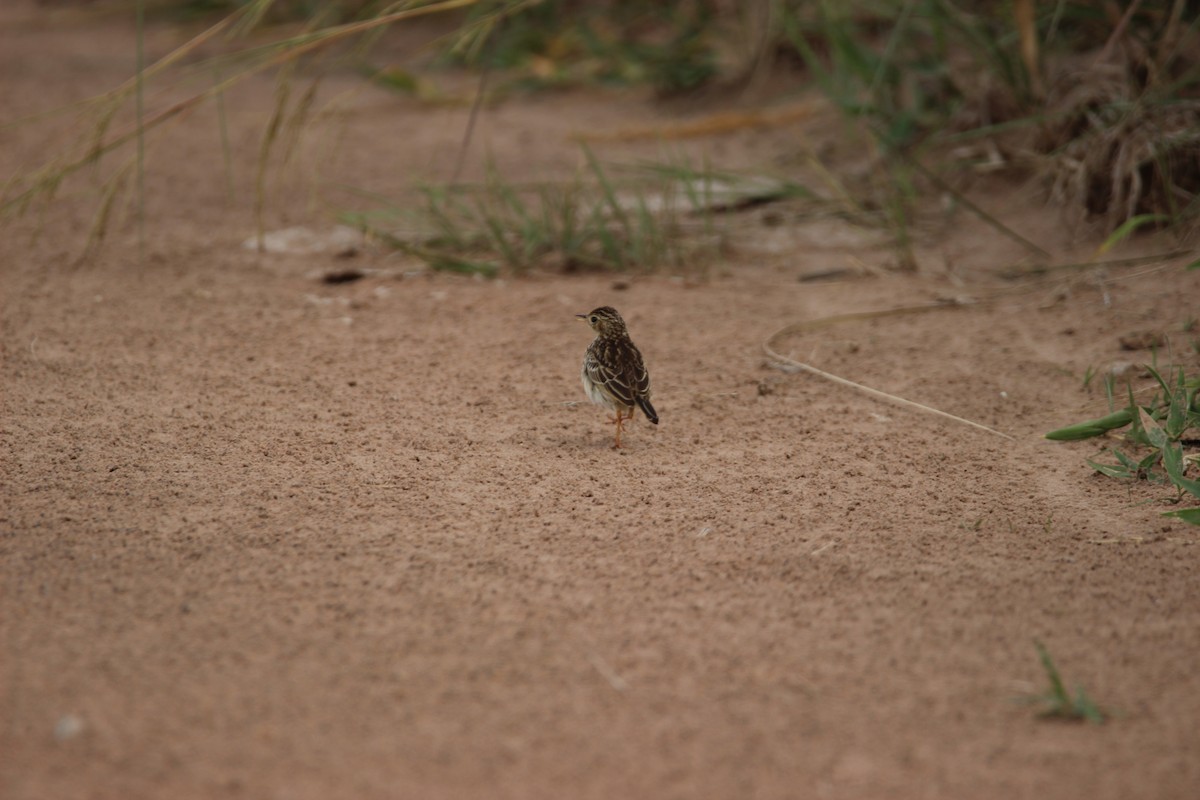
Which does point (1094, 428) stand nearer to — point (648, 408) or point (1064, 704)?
point (648, 408)

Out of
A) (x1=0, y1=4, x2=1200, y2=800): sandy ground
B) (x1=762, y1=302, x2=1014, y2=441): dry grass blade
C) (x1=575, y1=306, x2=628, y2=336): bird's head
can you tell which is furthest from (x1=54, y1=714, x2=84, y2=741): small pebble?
(x1=762, y1=302, x2=1014, y2=441): dry grass blade

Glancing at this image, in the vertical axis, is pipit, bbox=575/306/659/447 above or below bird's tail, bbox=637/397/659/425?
above

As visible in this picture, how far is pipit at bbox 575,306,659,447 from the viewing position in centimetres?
402

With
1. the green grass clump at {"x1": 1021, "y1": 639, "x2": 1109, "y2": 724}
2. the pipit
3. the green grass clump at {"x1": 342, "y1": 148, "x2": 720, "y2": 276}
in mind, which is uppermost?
the green grass clump at {"x1": 342, "y1": 148, "x2": 720, "y2": 276}

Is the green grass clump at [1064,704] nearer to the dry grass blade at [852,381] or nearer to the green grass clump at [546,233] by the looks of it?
the dry grass blade at [852,381]

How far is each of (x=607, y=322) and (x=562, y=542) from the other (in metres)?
1.40

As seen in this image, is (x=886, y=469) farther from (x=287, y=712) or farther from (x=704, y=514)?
(x=287, y=712)

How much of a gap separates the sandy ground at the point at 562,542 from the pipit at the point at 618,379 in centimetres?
15

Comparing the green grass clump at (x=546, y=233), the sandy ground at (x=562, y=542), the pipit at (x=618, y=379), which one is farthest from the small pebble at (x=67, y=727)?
the green grass clump at (x=546, y=233)

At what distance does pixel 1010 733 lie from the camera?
8.29 ft

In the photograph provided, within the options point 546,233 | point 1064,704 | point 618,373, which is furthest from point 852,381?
point 1064,704

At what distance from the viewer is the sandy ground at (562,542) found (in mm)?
2463

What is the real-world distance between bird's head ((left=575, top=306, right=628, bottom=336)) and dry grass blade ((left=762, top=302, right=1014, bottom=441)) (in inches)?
26.0

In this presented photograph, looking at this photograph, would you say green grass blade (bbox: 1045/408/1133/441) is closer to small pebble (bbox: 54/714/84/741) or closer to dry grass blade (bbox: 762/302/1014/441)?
dry grass blade (bbox: 762/302/1014/441)
